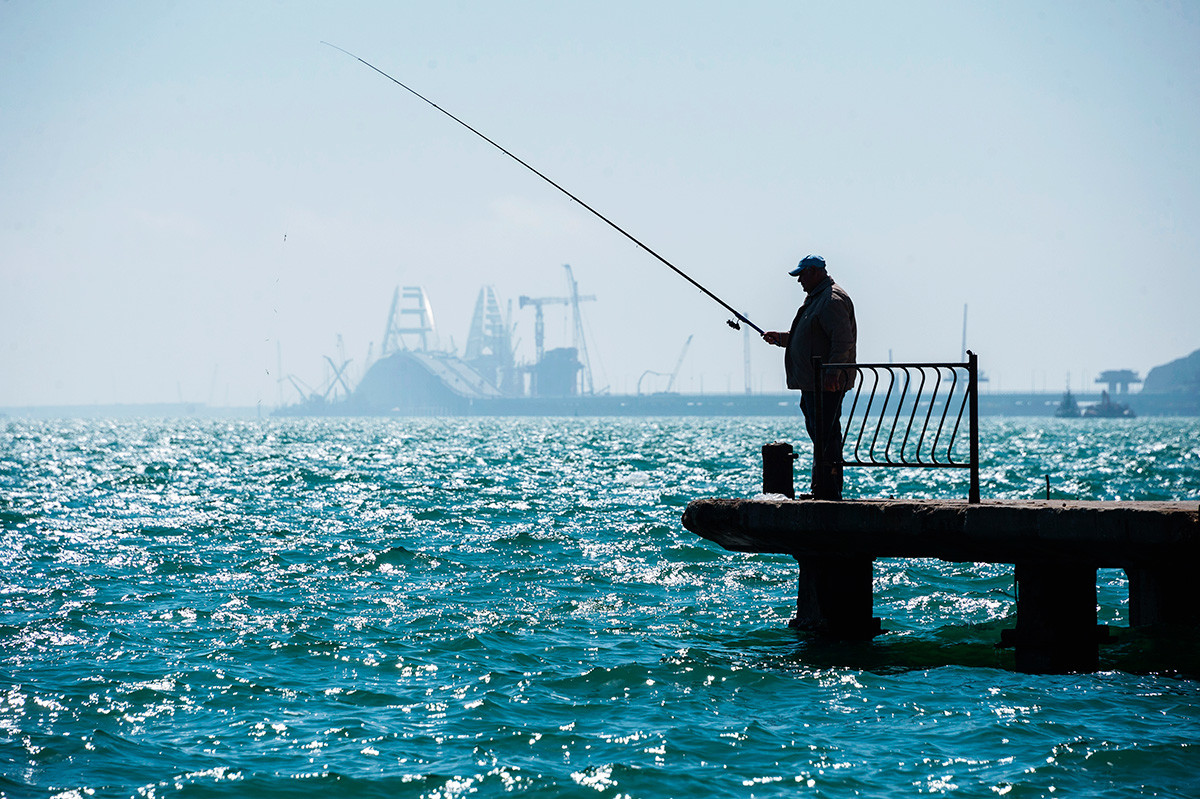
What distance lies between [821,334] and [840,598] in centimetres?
237

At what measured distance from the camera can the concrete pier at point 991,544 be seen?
9039 mm

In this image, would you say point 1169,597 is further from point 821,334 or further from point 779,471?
point 821,334

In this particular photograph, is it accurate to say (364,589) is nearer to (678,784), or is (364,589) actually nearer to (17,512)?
(678,784)

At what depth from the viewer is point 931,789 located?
731cm

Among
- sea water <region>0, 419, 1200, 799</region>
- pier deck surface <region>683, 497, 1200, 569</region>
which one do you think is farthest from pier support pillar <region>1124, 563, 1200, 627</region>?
pier deck surface <region>683, 497, 1200, 569</region>

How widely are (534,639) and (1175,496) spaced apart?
76.0 ft

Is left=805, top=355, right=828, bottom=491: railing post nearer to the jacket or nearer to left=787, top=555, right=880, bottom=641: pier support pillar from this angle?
the jacket

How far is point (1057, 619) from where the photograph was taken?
10086 mm

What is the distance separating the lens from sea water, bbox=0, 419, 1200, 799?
7656mm

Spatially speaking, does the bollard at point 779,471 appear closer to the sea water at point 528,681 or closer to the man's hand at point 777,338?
the man's hand at point 777,338

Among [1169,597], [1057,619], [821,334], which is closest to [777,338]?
[821,334]

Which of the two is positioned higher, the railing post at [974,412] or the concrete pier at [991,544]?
the railing post at [974,412]

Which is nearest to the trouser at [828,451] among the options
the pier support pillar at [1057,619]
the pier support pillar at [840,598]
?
the pier support pillar at [840,598]

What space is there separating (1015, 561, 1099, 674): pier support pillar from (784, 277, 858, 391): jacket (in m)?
2.19
